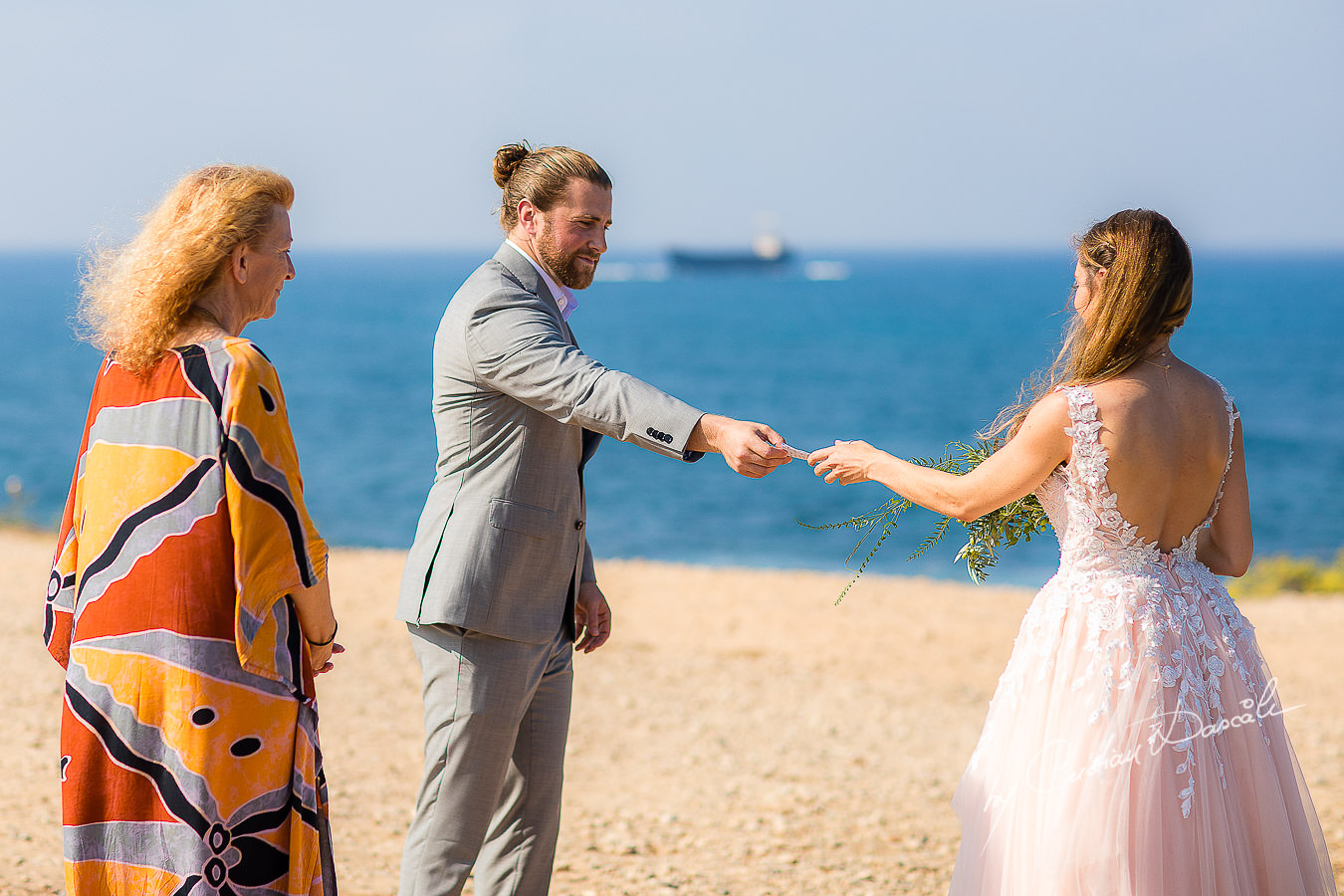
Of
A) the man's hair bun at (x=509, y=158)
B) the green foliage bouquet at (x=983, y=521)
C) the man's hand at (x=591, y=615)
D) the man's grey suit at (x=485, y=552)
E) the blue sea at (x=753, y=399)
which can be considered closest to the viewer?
the man's grey suit at (x=485, y=552)

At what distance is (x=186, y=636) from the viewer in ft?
8.35

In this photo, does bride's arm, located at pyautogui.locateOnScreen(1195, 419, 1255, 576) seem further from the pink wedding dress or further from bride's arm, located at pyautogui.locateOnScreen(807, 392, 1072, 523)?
bride's arm, located at pyautogui.locateOnScreen(807, 392, 1072, 523)

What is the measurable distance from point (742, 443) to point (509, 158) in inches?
47.3

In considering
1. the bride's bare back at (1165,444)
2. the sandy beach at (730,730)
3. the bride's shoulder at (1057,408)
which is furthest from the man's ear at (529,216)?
the sandy beach at (730,730)

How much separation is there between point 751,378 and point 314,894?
4789cm

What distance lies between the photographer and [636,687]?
7.75 meters

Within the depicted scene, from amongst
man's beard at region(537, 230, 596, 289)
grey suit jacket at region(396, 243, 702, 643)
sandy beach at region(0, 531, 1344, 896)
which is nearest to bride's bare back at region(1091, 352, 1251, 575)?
grey suit jacket at region(396, 243, 702, 643)

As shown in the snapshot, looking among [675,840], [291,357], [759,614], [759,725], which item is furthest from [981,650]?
[291,357]

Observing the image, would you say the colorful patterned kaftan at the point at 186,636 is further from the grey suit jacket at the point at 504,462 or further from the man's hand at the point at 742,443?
the man's hand at the point at 742,443

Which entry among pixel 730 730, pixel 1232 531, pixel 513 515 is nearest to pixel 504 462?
pixel 513 515

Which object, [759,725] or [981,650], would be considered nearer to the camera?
[759,725]

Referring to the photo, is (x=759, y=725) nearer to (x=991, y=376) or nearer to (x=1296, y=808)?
(x=1296, y=808)

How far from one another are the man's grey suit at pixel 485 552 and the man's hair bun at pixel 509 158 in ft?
1.04

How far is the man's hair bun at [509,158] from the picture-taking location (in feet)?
11.6
